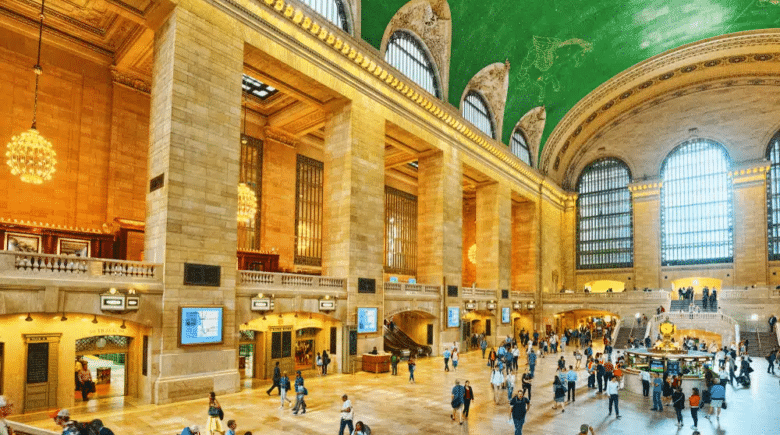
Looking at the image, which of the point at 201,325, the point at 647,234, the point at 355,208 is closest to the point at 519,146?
the point at 647,234

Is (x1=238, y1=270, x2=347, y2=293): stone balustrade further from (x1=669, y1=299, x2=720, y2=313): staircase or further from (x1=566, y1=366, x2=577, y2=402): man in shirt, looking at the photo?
(x1=669, y1=299, x2=720, y2=313): staircase

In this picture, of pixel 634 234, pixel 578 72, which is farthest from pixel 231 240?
pixel 634 234

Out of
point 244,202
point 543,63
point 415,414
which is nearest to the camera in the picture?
point 415,414

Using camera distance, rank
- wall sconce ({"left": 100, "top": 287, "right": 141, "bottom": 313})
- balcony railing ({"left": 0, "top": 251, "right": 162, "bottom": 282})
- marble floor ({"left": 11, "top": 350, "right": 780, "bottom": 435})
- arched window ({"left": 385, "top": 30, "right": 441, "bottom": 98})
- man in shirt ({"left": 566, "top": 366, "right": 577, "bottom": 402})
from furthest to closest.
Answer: arched window ({"left": 385, "top": 30, "right": 441, "bottom": 98}) < man in shirt ({"left": 566, "top": 366, "right": 577, "bottom": 402}) < wall sconce ({"left": 100, "top": 287, "right": 141, "bottom": 313}) < marble floor ({"left": 11, "top": 350, "right": 780, "bottom": 435}) < balcony railing ({"left": 0, "top": 251, "right": 162, "bottom": 282})

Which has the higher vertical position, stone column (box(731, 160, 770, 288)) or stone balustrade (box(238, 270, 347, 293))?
stone column (box(731, 160, 770, 288))

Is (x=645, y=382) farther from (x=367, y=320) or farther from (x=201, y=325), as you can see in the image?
(x=201, y=325)

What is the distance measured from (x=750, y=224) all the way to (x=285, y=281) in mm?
31685

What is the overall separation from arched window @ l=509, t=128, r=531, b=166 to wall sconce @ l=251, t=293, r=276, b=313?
22.0 m

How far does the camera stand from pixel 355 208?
18.8 metres

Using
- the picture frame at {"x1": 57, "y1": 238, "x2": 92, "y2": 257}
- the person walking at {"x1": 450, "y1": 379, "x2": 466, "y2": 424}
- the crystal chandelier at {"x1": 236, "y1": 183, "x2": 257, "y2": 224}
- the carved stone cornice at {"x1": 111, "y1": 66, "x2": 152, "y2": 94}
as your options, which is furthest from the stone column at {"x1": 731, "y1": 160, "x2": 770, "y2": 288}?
the picture frame at {"x1": 57, "y1": 238, "x2": 92, "y2": 257}

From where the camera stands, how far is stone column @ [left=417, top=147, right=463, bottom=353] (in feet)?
79.1

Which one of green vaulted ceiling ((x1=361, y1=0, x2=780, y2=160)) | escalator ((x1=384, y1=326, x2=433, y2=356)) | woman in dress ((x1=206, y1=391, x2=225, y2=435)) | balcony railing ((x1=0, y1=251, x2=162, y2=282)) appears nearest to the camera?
woman in dress ((x1=206, y1=391, x2=225, y2=435))

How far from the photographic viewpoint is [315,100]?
19578mm

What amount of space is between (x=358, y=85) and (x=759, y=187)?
2880 cm
